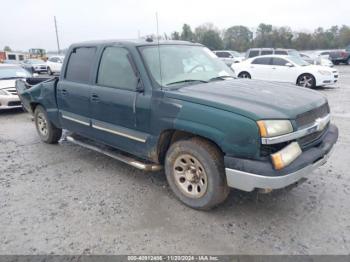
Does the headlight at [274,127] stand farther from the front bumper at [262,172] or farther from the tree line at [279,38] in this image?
the tree line at [279,38]

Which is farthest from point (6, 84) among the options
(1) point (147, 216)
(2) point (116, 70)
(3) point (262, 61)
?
(3) point (262, 61)

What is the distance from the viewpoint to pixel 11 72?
1030 cm

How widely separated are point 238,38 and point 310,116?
2189 inches

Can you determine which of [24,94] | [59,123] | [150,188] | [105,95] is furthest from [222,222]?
[24,94]

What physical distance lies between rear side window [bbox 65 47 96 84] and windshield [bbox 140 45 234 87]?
41.6 inches

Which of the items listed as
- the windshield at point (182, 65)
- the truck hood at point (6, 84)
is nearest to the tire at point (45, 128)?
the windshield at point (182, 65)

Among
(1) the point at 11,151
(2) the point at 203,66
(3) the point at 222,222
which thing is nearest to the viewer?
(3) the point at 222,222

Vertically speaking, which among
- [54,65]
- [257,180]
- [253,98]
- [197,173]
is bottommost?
[197,173]

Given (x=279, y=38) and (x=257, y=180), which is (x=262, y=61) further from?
(x=279, y=38)

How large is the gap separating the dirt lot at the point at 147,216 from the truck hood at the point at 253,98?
1.15 metres

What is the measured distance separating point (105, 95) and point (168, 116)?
1161 mm

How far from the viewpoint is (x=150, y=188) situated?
158 inches

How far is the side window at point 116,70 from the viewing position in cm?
383

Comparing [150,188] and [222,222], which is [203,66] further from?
[222,222]
